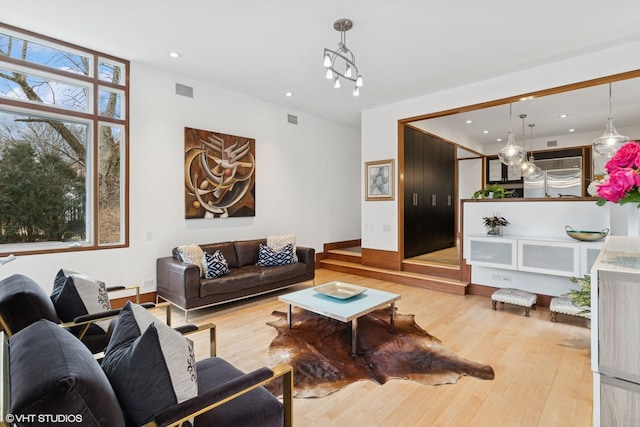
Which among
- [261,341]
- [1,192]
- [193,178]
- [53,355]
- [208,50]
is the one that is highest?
[208,50]

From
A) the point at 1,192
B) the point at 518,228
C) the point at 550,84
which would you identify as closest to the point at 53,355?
the point at 1,192

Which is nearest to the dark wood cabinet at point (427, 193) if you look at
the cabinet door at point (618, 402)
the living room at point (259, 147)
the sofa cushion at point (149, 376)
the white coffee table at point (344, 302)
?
the living room at point (259, 147)

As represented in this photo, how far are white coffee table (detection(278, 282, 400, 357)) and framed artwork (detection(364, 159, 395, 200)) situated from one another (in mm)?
2666

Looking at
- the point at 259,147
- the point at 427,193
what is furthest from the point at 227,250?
the point at 427,193

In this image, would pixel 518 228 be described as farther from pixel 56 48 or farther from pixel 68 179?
pixel 56 48

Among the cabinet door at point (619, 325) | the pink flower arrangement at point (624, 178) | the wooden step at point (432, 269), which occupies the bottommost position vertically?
the wooden step at point (432, 269)

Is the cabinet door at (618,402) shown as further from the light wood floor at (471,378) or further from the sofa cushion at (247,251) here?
the sofa cushion at (247,251)

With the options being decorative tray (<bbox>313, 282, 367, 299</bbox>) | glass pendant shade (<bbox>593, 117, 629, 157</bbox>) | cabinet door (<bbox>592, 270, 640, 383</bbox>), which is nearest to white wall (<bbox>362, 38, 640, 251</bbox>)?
glass pendant shade (<bbox>593, 117, 629, 157</bbox>)

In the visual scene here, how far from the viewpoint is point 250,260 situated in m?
4.89

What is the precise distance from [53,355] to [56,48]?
13.3 feet

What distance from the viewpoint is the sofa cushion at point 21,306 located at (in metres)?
1.62

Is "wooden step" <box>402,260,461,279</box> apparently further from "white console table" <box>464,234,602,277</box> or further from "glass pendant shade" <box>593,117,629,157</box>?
"glass pendant shade" <box>593,117,629,157</box>

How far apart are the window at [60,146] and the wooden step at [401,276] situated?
12.4ft

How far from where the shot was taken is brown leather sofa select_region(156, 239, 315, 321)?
145 inches
